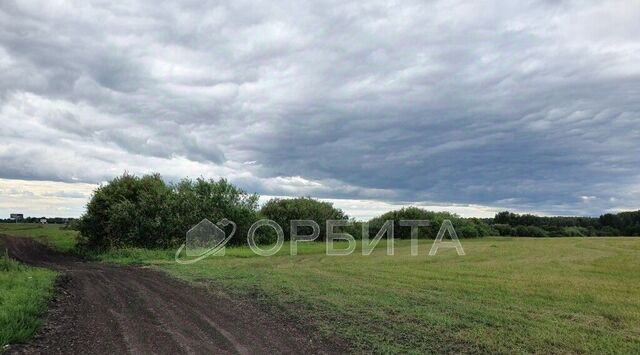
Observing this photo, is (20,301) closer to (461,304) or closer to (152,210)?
(461,304)

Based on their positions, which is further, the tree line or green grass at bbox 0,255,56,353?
the tree line

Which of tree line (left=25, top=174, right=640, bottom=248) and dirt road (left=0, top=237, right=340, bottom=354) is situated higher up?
tree line (left=25, top=174, right=640, bottom=248)

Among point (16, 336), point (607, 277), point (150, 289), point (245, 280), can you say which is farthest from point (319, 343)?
point (607, 277)

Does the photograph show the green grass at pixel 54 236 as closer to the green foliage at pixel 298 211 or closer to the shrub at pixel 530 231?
the green foliage at pixel 298 211

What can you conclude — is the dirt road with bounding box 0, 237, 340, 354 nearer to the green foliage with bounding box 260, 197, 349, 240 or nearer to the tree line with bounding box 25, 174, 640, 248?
the tree line with bounding box 25, 174, 640, 248

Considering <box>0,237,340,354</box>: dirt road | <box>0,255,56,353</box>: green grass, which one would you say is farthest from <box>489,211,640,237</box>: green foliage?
<box>0,255,56,353</box>: green grass

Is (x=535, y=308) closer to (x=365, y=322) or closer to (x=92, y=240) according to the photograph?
(x=365, y=322)

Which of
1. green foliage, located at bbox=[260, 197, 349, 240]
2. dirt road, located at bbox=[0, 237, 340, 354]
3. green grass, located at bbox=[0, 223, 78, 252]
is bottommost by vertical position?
dirt road, located at bbox=[0, 237, 340, 354]

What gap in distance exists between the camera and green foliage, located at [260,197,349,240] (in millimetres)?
65812

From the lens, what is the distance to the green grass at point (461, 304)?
29.2 feet

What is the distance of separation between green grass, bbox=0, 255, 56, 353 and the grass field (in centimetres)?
528

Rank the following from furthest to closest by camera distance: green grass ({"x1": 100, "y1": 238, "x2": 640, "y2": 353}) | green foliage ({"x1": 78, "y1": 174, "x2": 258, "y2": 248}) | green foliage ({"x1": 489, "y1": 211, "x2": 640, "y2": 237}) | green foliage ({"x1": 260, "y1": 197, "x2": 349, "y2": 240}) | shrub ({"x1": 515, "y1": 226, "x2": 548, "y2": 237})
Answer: green foliage ({"x1": 260, "y1": 197, "x2": 349, "y2": 240}), shrub ({"x1": 515, "y1": 226, "x2": 548, "y2": 237}), green foliage ({"x1": 489, "y1": 211, "x2": 640, "y2": 237}), green foliage ({"x1": 78, "y1": 174, "x2": 258, "y2": 248}), green grass ({"x1": 100, "y1": 238, "x2": 640, "y2": 353})

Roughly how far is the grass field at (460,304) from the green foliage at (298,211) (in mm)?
42527

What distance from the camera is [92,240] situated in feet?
132
